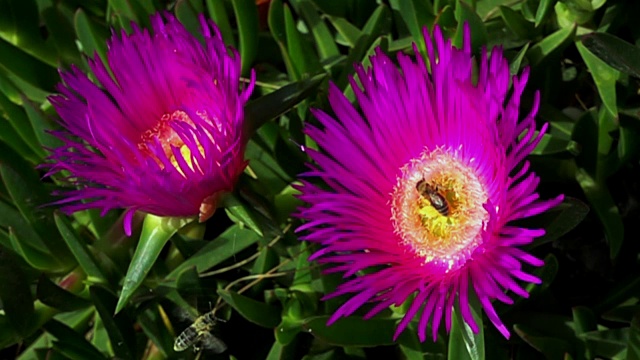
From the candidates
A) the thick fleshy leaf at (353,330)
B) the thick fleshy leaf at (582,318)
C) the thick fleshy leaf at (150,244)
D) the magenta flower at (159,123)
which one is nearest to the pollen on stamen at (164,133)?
the magenta flower at (159,123)

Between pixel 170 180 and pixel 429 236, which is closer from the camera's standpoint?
pixel 170 180

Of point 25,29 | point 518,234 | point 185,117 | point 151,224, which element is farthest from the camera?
point 25,29

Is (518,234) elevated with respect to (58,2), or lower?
lower

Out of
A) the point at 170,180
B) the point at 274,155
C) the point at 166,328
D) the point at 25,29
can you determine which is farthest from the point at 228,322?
the point at 25,29

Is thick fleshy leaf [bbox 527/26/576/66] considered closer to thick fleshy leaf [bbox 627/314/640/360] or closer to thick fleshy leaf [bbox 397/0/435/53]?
thick fleshy leaf [bbox 397/0/435/53]

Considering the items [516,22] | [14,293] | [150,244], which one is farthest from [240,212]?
[516,22]

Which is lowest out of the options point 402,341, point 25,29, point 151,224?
point 402,341

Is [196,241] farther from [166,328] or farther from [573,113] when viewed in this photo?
[573,113]

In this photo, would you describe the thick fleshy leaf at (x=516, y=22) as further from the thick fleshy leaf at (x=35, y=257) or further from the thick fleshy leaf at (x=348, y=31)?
the thick fleshy leaf at (x=35, y=257)

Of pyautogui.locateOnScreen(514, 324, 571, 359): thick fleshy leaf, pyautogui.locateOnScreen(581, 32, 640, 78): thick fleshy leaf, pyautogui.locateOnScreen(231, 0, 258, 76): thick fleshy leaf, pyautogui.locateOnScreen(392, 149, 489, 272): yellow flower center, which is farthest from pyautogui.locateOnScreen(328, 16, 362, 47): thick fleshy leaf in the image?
pyautogui.locateOnScreen(514, 324, 571, 359): thick fleshy leaf
